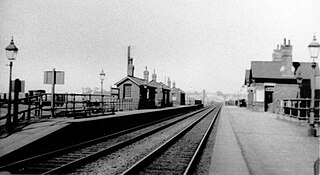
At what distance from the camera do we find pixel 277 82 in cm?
4084

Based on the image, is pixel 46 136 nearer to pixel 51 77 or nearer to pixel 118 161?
pixel 118 161

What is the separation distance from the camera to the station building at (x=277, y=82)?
37438 mm

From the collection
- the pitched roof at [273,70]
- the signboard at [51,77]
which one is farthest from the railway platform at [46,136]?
the pitched roof at [273,70]

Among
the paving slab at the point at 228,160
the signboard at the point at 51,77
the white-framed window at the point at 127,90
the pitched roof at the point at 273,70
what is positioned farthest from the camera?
the pitched roof at the point at 273,70

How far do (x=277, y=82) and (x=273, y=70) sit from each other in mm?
2179

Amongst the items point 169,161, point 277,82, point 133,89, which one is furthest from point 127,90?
point 169,161

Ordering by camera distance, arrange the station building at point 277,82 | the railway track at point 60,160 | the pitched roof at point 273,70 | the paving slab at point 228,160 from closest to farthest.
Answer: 1. the railway track at point 60,160
2. the paving slab at point 228,160
3. the station building at point 277,82
4. the pitched roof at point 273,70

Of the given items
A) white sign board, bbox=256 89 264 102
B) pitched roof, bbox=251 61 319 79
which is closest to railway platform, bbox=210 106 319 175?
white sign board, bbox=256 89 264 102

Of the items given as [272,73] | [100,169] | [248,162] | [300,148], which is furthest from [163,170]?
[272,73]

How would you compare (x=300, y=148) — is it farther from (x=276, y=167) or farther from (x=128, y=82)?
(x=128, y=82)

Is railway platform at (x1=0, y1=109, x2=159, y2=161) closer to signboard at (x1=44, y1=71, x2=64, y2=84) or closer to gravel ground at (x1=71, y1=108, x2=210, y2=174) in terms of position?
gravel ground at (x1=71, y1=108, x2=210, y2=174)

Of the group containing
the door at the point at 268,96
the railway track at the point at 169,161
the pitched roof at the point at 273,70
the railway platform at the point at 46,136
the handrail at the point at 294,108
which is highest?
the pitched roof at the point at 273,70

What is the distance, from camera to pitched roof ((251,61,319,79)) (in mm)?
41100

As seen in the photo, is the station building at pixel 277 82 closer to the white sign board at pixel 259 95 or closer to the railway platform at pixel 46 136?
the white sign board at pixel 259 95
